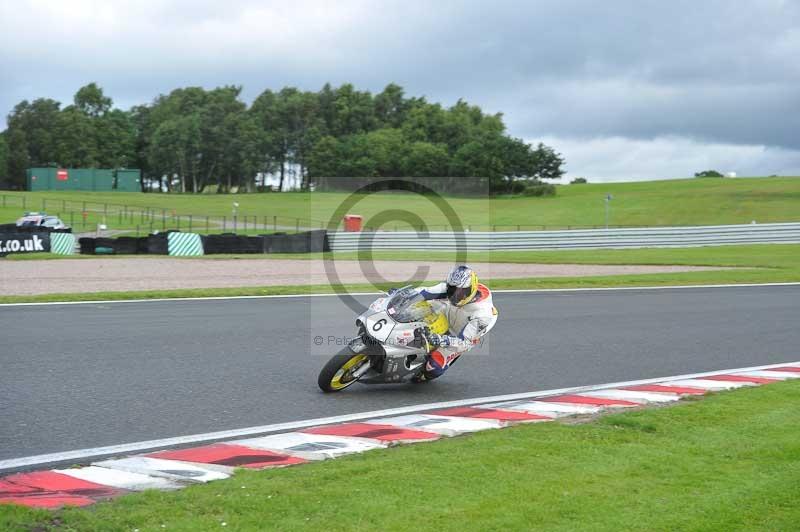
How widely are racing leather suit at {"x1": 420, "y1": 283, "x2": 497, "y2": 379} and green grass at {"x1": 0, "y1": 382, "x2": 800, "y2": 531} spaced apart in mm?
1785

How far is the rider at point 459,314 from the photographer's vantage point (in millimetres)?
8961

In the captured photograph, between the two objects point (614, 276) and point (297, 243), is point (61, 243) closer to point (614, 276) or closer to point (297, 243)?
point (297, 243)

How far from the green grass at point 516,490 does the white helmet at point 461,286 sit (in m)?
1.92

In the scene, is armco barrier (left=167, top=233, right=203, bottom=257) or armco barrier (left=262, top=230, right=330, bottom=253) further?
armco barrier (left=262, top=230, right=330, bottom=253)

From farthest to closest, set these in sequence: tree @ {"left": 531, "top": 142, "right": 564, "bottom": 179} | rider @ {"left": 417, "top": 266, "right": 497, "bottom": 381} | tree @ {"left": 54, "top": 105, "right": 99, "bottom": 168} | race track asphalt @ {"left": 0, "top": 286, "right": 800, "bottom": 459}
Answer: tree @ {"left": 54, "top": 105, "right": 99, "bottom": 168} → tree @ {"left": 531, "top": 142, "right": 564, "bottom": 179} → rider @ {"left": 417, "top": 266, "right": 497, "bottom": 381} → race track asphalt @ {"left": 0, "top": 286, "right": 800, "bottom": 459}

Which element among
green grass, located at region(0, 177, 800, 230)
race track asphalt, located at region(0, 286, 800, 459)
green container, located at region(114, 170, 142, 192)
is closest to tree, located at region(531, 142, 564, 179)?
green grass, located at region(0, 177, 800, 230)

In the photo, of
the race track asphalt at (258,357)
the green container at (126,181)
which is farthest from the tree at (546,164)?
the race track asphalt at (258,357)

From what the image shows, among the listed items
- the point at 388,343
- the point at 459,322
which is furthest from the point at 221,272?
the point at 388,343

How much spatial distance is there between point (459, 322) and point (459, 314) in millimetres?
90

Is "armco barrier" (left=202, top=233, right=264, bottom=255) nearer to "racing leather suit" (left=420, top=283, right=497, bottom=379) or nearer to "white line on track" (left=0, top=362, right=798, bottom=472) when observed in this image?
"racing leather suit" (left=420, top=283, right=497, bottom=379)

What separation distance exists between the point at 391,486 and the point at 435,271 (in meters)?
22.5

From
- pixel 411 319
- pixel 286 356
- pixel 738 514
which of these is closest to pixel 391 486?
pixel 738 514

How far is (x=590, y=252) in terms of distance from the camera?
38562 millimetres

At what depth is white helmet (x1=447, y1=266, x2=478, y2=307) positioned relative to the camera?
29.2 feet
